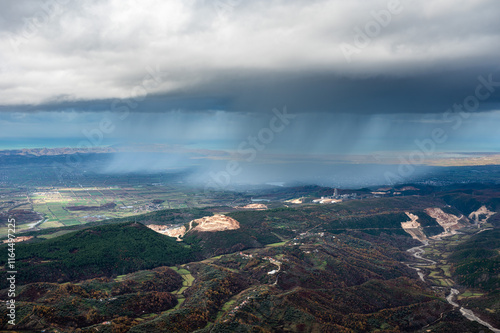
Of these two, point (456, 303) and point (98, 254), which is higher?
point (98, 254)

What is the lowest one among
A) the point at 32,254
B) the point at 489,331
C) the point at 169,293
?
the point at 489,331

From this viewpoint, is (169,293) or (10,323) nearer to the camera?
(10,323)

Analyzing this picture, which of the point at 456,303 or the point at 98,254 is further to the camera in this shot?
the point at 98,254

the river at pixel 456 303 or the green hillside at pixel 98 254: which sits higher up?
the green hillside at pixel 98 254

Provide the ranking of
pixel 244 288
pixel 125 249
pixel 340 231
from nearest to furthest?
pixel 244 288
pixel 125 249
pixel 340 231

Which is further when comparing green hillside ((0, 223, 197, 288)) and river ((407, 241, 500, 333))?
green hillside ((0, 223, 197, 288))

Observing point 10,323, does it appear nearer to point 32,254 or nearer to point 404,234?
point 32,254

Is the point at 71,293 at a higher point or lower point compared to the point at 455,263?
higher

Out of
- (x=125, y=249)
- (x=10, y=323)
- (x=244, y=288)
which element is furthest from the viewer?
(x=125, y=249)

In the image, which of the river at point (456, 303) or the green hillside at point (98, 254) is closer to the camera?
the river at point (456, 303)

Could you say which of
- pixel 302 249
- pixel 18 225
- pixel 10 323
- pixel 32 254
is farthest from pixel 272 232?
pixel 18 225

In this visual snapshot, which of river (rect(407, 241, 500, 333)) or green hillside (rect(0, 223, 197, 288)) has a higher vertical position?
green hillside (rect(0, 223, 197, 288))
